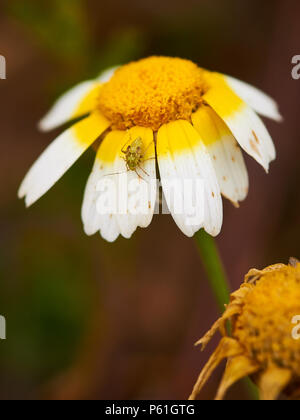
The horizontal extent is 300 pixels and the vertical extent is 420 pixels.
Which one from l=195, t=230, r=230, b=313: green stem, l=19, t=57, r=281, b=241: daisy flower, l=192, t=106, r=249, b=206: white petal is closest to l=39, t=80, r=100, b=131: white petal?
l=19, t=57, r=281, b=241: daisy flower

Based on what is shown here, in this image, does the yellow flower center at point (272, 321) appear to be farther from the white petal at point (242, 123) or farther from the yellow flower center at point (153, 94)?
the yellow flower center at point (153, 94)

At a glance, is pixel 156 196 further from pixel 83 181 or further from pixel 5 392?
pixel 5 392

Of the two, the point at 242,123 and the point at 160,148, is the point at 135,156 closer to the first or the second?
the point at 160,148

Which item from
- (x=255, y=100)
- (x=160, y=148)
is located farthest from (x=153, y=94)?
(x=255, y=100)

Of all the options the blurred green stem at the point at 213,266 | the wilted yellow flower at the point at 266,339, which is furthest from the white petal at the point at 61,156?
the wilted yellow flower at the point at 266,339

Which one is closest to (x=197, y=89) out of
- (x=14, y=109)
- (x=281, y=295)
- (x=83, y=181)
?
(x=281, y=295)

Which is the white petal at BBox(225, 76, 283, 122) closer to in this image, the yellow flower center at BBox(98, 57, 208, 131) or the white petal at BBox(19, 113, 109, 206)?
the yellow flower center at BBox(98, 57, 208, 131)
